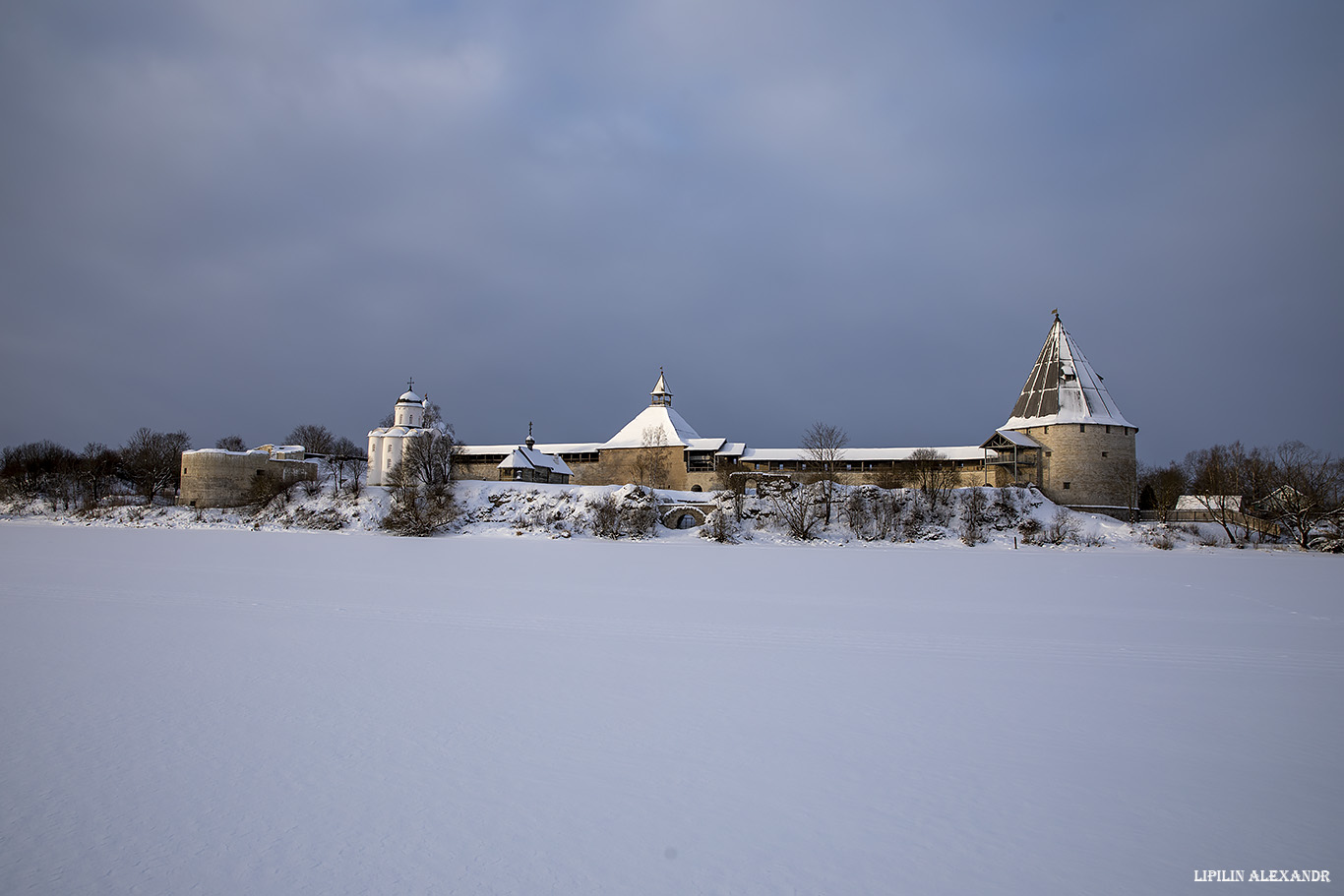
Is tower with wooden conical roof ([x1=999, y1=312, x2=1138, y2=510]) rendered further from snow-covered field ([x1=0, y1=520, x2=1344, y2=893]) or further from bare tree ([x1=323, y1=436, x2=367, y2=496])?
bare tree ([x1=323, y1=436, x2=367, y2=496])

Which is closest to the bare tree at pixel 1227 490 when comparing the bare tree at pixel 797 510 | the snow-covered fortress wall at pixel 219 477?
the bare tree at pixel 797 510

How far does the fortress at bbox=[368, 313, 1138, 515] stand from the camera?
1330 inches

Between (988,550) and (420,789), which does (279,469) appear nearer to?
(988,550)

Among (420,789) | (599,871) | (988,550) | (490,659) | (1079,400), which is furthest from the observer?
(1079,400)

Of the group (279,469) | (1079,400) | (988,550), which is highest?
(1079,400)

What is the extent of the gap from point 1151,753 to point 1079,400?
3462cm

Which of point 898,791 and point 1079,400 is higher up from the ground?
point 1079,400

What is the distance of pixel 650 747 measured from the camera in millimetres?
4496

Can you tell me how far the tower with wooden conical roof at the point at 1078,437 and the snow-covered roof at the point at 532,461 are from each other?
24787 mm

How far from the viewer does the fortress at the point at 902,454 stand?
33781 mm

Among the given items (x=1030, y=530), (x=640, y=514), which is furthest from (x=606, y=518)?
(x=1030, y=530)

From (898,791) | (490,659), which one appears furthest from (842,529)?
(898,791)

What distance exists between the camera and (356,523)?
33031 mm

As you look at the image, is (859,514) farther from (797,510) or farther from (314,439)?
(314,439)
